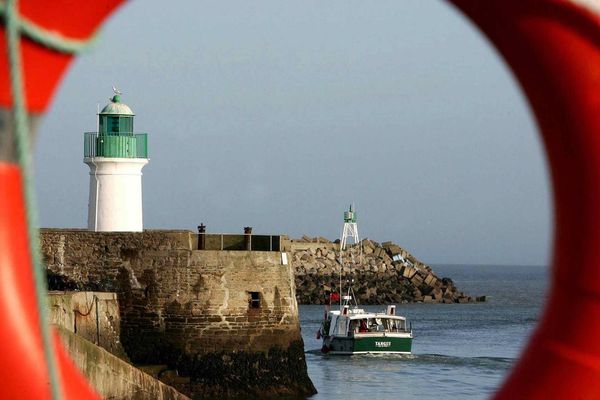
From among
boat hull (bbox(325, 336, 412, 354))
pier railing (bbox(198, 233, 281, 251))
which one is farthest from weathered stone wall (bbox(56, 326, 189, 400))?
boat hull (bbox(325, 336, 412, 354))

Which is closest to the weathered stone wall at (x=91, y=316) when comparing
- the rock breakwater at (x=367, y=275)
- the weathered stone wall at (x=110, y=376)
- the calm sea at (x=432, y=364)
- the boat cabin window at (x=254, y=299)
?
the weathered stone wall at (x=110, y=376)

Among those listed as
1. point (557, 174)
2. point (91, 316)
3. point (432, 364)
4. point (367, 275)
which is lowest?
point (432, 364)

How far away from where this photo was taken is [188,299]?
1408 cm

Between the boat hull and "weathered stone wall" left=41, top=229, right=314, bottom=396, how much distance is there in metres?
10.4

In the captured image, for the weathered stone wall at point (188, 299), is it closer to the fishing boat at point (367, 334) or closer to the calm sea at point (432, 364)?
the calm sea at point (432, 364)

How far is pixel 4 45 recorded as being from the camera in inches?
112

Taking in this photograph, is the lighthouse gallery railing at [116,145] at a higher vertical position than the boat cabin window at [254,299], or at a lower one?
higher

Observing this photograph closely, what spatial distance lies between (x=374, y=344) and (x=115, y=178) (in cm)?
883

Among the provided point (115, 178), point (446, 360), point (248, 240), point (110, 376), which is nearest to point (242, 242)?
point (248, 240)

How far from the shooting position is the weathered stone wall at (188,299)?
14070 millimetres

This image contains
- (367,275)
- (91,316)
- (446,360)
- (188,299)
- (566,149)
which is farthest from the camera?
(367,275)

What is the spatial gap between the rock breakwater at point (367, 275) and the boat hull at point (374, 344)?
24.8 meters

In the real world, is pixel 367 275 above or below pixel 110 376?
above

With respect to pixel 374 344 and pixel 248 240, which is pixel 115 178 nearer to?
pixel 248 240
